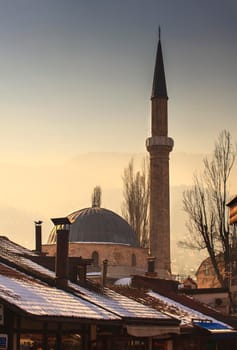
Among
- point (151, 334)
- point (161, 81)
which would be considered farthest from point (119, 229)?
point (151, 334)

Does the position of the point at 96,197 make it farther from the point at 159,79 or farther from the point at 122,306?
the point at 122,306

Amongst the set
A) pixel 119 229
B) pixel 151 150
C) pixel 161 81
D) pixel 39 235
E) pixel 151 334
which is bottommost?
pixel 151 334

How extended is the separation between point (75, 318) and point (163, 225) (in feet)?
126

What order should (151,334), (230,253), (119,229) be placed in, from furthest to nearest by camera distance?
(119,229), (230,253), (151,334)

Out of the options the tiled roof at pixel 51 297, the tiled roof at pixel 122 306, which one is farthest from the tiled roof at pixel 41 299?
the tiled roof at pixel 122 306

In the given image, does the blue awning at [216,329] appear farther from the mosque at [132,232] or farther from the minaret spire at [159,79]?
the minaret spire at [159,79]

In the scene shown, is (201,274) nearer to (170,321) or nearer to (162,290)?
(162,290)

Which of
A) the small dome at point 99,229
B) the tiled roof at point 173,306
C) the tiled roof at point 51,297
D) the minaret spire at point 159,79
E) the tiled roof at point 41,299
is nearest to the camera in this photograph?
the tiled roof at point 41,299

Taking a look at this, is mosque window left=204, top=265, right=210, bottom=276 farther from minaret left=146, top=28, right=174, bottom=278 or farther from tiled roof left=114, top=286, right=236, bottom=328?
tiled roof left=114, top=286, right=236, bottom=328

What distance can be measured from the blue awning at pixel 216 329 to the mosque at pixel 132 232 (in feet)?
93.5

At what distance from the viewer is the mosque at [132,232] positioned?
2020 inches

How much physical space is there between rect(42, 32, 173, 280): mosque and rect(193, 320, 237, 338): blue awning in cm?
2851

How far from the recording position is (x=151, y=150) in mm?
54062

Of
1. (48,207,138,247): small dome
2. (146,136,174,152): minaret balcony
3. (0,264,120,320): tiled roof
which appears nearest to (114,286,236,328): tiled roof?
(0,264,120,320): tiled roof
